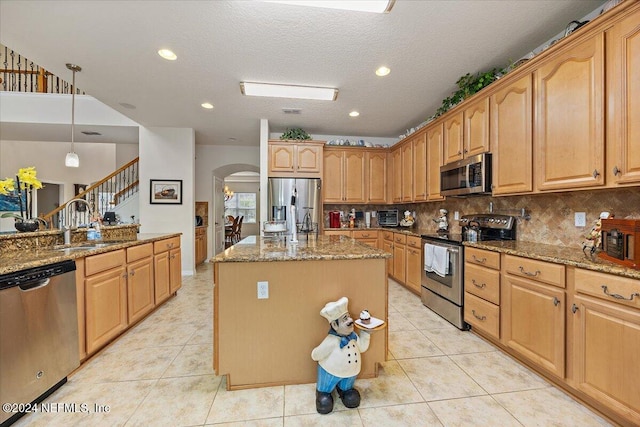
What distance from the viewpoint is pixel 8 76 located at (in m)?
4.77

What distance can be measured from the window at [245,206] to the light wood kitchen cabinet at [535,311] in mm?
10113

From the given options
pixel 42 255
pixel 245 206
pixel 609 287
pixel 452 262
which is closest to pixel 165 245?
pixel 42 255

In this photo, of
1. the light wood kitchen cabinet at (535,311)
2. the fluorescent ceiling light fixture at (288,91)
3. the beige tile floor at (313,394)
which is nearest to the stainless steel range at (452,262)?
the beige tile floor at (313,394)

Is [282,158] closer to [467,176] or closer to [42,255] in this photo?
[467,176]

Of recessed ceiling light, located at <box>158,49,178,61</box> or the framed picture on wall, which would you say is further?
the framed picture on wall

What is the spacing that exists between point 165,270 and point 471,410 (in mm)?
3373

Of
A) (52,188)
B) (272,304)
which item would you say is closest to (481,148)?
(272,304)

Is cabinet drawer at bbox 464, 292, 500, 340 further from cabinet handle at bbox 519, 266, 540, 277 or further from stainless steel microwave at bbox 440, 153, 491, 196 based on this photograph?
stainless steel microwave at bbox 440, 153, 491, 196

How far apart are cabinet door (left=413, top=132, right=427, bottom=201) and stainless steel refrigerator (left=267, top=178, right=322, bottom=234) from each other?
156cm

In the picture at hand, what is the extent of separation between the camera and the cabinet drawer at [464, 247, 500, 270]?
222 cm

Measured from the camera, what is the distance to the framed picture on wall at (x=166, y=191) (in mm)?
4691

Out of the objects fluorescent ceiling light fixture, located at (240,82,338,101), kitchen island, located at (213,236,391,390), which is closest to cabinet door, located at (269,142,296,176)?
fluorescent ceiling light fixture, located at (240,82,338,101)

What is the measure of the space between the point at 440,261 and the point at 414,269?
816mm

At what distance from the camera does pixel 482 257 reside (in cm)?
236
